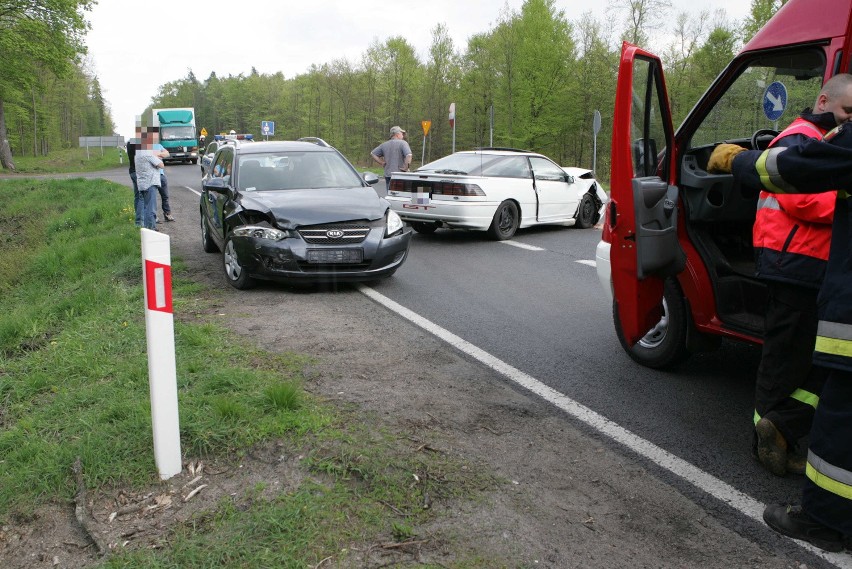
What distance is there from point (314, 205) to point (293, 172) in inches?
47.6

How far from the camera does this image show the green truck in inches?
1761

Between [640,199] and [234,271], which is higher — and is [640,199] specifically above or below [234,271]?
above

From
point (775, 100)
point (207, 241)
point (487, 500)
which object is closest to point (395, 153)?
point (207, 241)

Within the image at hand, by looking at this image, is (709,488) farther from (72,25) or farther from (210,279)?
(72,25)

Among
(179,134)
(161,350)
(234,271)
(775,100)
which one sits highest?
(179,134)

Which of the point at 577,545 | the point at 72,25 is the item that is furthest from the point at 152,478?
the point at 72,25

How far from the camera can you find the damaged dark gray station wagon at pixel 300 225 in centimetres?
739

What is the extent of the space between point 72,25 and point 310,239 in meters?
37.6

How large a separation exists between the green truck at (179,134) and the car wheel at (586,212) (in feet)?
120

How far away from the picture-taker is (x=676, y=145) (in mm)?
4684

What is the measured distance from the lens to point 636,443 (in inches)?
154

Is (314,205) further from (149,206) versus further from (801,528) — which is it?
(801,528)

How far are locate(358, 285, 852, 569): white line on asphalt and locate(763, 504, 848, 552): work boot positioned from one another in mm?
28

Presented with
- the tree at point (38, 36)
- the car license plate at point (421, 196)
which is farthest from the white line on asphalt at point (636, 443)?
the tree at point (38, 36)
